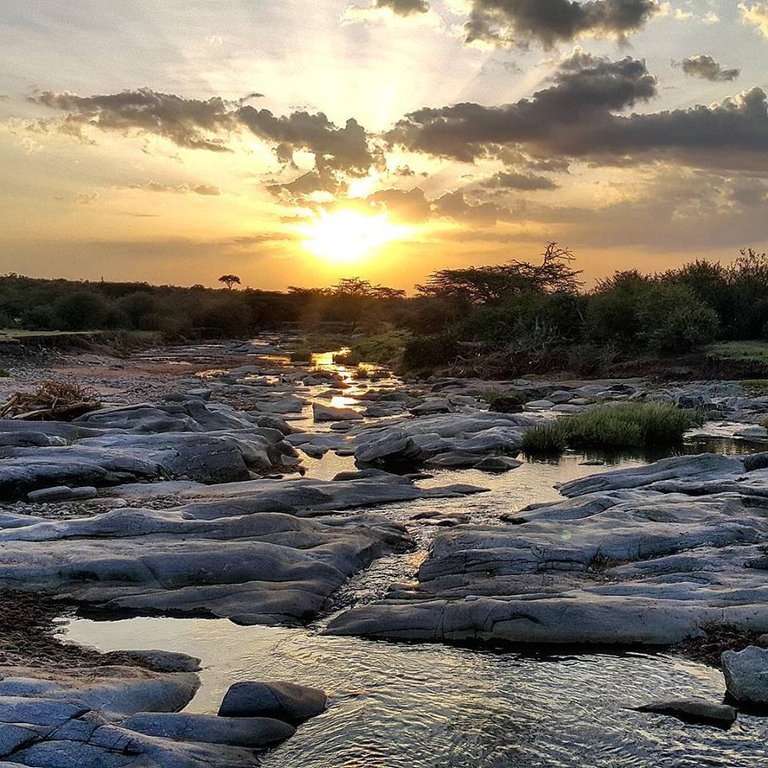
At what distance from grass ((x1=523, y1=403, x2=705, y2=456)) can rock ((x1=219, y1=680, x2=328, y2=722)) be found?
1669 cm

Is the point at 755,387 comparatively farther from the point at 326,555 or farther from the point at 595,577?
the point at 326,555

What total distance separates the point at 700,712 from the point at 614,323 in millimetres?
40070

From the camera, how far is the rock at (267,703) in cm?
742

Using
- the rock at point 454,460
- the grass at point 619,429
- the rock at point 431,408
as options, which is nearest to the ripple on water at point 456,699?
the rock at point 454,460

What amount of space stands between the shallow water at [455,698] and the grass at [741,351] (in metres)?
33.1

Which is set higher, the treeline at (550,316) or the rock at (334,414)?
the treeline at (550,316)

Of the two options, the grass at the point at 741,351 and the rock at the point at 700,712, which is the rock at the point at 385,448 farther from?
the grass at the point at 741,351

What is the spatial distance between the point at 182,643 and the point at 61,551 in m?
3.04

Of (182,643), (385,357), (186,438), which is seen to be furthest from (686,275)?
(182,643)

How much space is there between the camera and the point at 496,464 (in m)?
20.6

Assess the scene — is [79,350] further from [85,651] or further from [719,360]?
[85,651]

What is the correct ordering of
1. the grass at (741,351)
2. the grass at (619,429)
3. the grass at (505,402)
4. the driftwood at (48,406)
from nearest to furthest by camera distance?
the driftwood at (48,406) → the grass at (619,429) → the grass at (505,402) → the grass at (741,351)

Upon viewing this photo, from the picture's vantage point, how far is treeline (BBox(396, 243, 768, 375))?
42781mm

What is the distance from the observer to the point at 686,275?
166ft
